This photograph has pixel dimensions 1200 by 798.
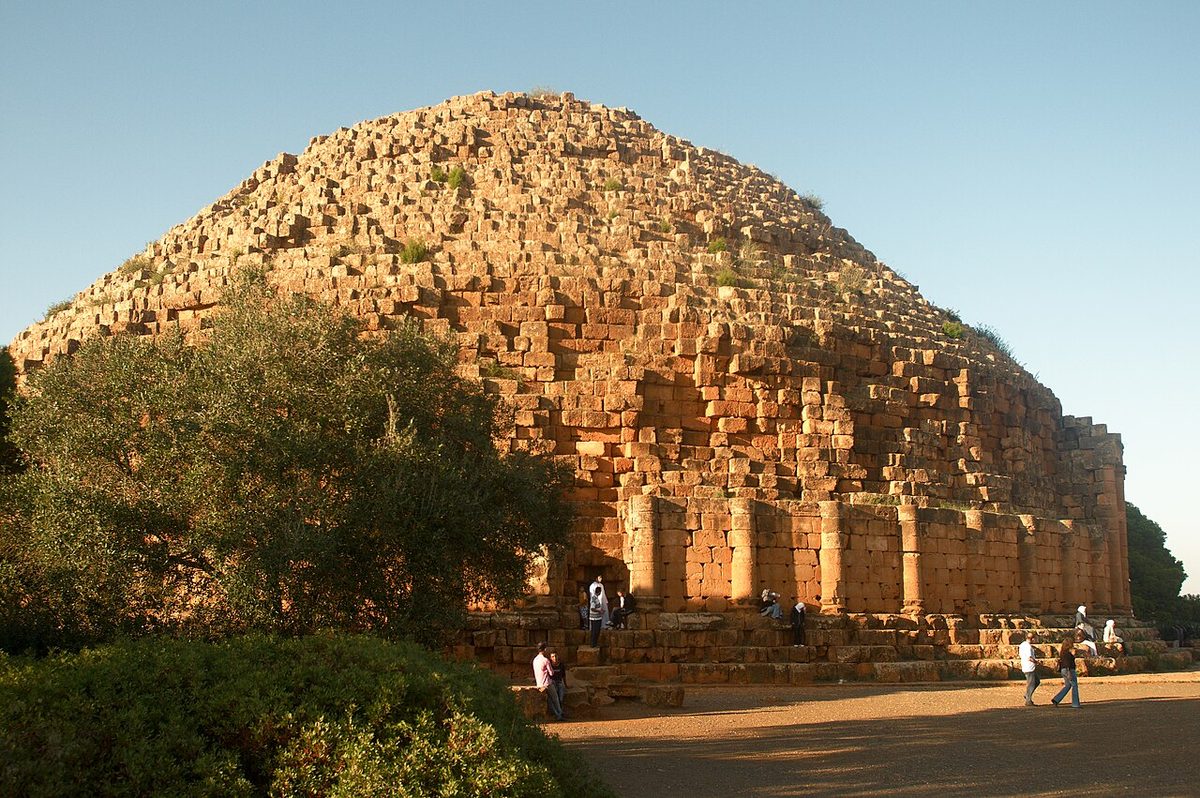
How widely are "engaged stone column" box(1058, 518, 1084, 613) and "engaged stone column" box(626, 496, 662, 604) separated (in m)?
10.1

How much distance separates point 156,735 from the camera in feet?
25.2

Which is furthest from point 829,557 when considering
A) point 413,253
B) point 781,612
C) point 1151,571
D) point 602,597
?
point 1151,571

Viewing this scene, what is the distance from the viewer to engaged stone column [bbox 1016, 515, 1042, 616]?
2356cm

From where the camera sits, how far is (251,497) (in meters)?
12.1

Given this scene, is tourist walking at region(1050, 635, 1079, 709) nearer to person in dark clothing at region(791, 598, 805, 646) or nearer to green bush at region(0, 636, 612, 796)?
person in dark clothing at region(791, 598, 805, 646)

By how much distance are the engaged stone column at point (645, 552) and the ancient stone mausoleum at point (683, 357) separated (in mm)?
41

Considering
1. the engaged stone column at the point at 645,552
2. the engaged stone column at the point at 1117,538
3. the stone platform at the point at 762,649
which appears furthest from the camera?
the engaged stone column at the point at 1117,538

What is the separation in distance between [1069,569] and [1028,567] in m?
1.71

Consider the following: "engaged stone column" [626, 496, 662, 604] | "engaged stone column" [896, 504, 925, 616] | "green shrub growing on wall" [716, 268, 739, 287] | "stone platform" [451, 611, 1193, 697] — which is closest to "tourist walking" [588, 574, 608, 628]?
"stone platform" [451, 611, 1193, 697]

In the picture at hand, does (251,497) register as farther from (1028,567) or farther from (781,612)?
(1028,567)

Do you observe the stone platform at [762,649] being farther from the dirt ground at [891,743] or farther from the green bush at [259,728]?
the green bush at [259,728]

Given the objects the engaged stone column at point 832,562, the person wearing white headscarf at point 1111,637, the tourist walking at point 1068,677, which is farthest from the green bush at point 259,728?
the person wearing white headscarf at point 1111,637

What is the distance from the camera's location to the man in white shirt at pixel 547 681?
14133 millimetres

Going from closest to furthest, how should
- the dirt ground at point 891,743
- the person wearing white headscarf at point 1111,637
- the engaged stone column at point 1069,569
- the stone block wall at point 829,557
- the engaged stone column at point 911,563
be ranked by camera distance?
the dirt ground at point 891,743 → the stone block wall at point 829,557 → the engaged stone column at point 911,563 → the person wearing white headscarf at point 1111,637 → the engaged stone column at point 1069,569
